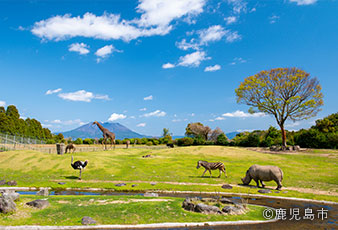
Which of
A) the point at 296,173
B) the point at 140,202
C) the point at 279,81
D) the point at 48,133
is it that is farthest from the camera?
the point at 48,133

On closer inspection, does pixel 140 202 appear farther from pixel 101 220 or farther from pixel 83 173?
pixel 83 173

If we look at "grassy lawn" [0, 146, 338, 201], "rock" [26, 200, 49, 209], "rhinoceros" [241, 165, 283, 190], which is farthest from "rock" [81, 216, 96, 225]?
"rhinoceros" [241, 165, 283, 190]

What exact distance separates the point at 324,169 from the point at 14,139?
63014mm

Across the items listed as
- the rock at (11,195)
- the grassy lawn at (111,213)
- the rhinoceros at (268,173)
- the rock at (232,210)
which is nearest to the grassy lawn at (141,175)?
the rhinoceros at (268,173)

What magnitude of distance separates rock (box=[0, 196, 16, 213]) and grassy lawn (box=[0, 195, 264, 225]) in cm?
31

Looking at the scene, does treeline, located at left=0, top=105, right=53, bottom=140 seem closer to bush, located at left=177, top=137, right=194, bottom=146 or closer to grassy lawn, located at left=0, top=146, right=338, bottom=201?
grassy lawn, located at left=0, top=146, right=338, bottom=201

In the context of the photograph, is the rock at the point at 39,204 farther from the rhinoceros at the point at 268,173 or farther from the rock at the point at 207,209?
the rhinoceros at the point at 268,173

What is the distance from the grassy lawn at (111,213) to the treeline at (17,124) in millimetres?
60989

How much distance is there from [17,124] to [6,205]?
7652 cm

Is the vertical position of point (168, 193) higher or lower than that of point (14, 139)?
lower

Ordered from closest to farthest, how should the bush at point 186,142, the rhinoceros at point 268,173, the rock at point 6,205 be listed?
the rock at point 6,205
the rhinoceros at point 268,173
the bush at point 186,142

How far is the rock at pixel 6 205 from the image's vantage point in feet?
42.2

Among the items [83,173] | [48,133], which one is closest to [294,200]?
[83,173]

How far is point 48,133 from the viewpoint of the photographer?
312 ft
